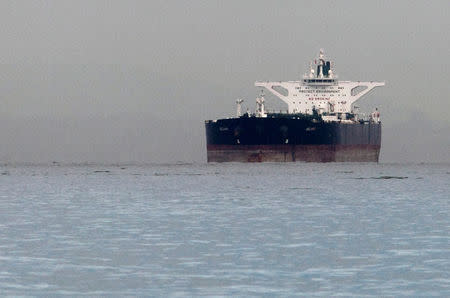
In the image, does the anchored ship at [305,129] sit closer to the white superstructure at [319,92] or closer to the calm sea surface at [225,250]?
the white superstructure at [319,92]

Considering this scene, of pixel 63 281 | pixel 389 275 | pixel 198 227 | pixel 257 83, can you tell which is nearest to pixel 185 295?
pixel 63 281

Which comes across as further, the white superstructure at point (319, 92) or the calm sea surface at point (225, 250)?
the white superstructure at point (319, 92)

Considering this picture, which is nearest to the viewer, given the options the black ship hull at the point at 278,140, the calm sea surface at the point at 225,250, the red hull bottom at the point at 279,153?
the calm sea surface at the point at 225,250

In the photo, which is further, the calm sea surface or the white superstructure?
the white superstructure

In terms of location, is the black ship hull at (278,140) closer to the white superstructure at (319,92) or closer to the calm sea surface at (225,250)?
the white superstructure at (319,92)

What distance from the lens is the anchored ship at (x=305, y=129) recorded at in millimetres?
116875

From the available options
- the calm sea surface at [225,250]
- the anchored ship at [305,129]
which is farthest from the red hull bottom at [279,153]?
the calm sea surface at [225,250]

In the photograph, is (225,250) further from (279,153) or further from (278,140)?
(279,153)

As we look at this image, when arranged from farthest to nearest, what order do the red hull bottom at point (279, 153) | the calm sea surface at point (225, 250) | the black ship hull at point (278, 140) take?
1. the red hull bottom at point (279, 153)
2. the black ship hull at point (278, 140)
3. the calm sea surface at point (225, 250)

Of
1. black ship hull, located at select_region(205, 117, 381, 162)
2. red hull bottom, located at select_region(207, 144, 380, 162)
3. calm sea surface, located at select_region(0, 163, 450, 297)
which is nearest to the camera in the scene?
calm sea surface, located at select_region(0, 163, 450, 297)

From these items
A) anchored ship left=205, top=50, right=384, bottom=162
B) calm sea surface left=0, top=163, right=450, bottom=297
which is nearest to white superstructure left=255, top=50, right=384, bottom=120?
anchored ship left=205, top=50, right=384, bottom=162

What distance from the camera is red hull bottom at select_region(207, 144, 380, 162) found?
118125 millimetres

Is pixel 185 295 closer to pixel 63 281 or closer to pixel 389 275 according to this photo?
pixel 63 281

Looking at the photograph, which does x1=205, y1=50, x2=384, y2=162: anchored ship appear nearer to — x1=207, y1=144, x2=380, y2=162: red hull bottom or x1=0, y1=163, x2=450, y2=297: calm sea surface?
x1=207, y1=144, x2=380, y2=162: red hull bottom
